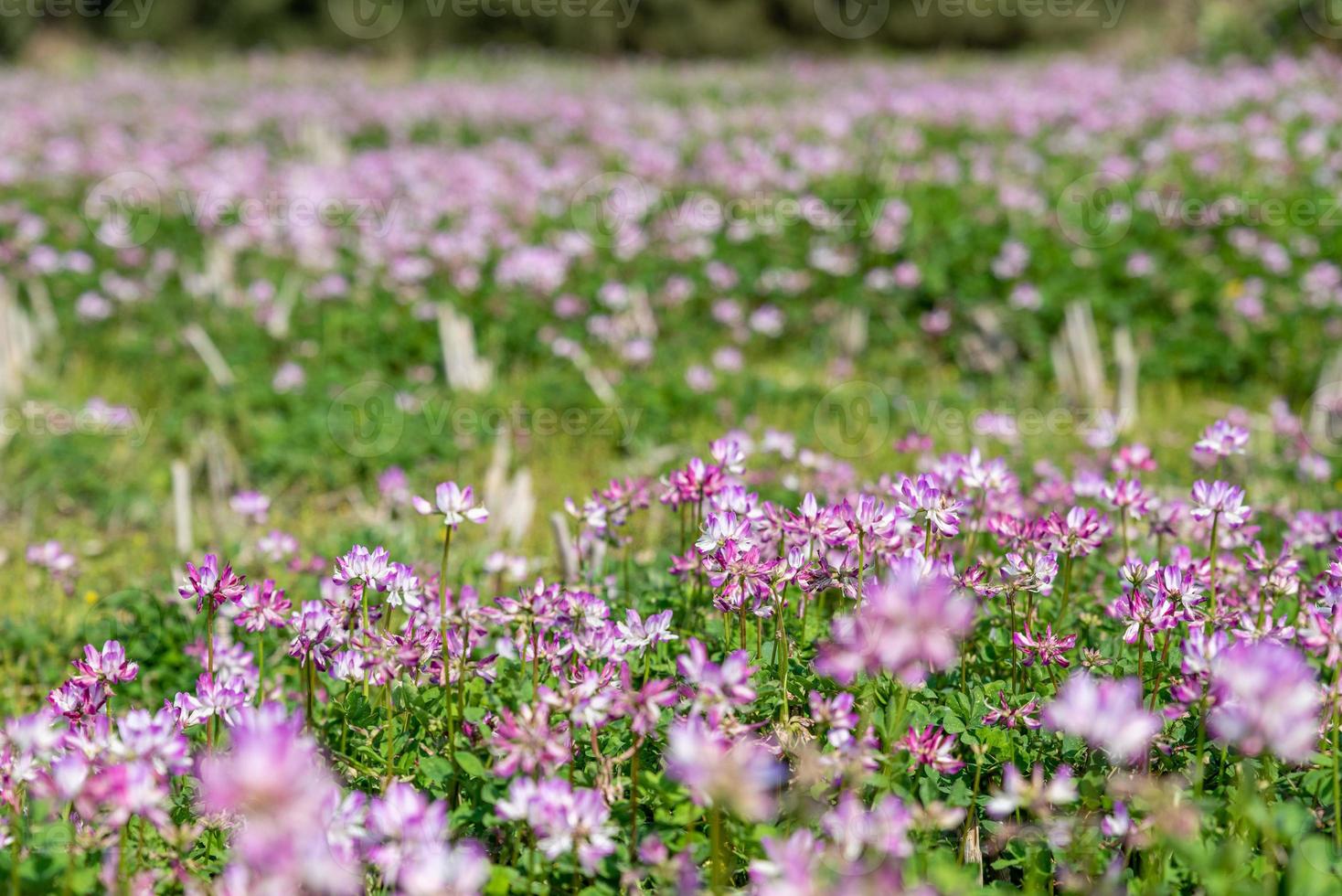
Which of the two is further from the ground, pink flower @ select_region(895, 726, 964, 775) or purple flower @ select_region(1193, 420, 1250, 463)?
purple flower @ select_region(1193, 420, 1250, 463)

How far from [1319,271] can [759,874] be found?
629cm

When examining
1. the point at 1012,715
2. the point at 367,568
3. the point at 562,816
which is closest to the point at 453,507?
the point at 367,568

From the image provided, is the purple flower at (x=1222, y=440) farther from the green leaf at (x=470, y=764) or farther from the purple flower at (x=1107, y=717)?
the green leaf at (x=470, y=764)

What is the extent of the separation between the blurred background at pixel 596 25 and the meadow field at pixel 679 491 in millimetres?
17792

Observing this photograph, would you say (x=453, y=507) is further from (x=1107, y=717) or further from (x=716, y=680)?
(x=1107, y=717)

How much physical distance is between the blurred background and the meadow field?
17792 mm

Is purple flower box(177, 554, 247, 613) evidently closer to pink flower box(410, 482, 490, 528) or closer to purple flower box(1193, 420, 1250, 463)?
pink flower box(410, 482, 490, 528)

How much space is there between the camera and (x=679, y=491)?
2492mm

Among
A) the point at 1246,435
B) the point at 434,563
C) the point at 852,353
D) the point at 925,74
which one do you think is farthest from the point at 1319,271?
the point at 925,74

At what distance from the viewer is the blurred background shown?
29.7 metres

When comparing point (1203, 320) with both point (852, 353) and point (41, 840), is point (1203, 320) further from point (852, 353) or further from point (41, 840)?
point (41, 840)

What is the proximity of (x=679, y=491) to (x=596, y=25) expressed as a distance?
30.2m

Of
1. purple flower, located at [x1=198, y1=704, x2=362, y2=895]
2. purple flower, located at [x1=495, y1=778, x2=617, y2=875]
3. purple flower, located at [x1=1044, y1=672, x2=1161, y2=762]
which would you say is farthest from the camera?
purple flower, located at [x1=495, y1=778, x2=617, y2=875]

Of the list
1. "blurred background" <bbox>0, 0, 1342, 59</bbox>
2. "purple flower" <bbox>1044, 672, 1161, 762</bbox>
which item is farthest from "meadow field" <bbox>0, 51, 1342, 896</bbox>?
"blurred background" <bbox>0, 0, 1342, 59</bbox>
